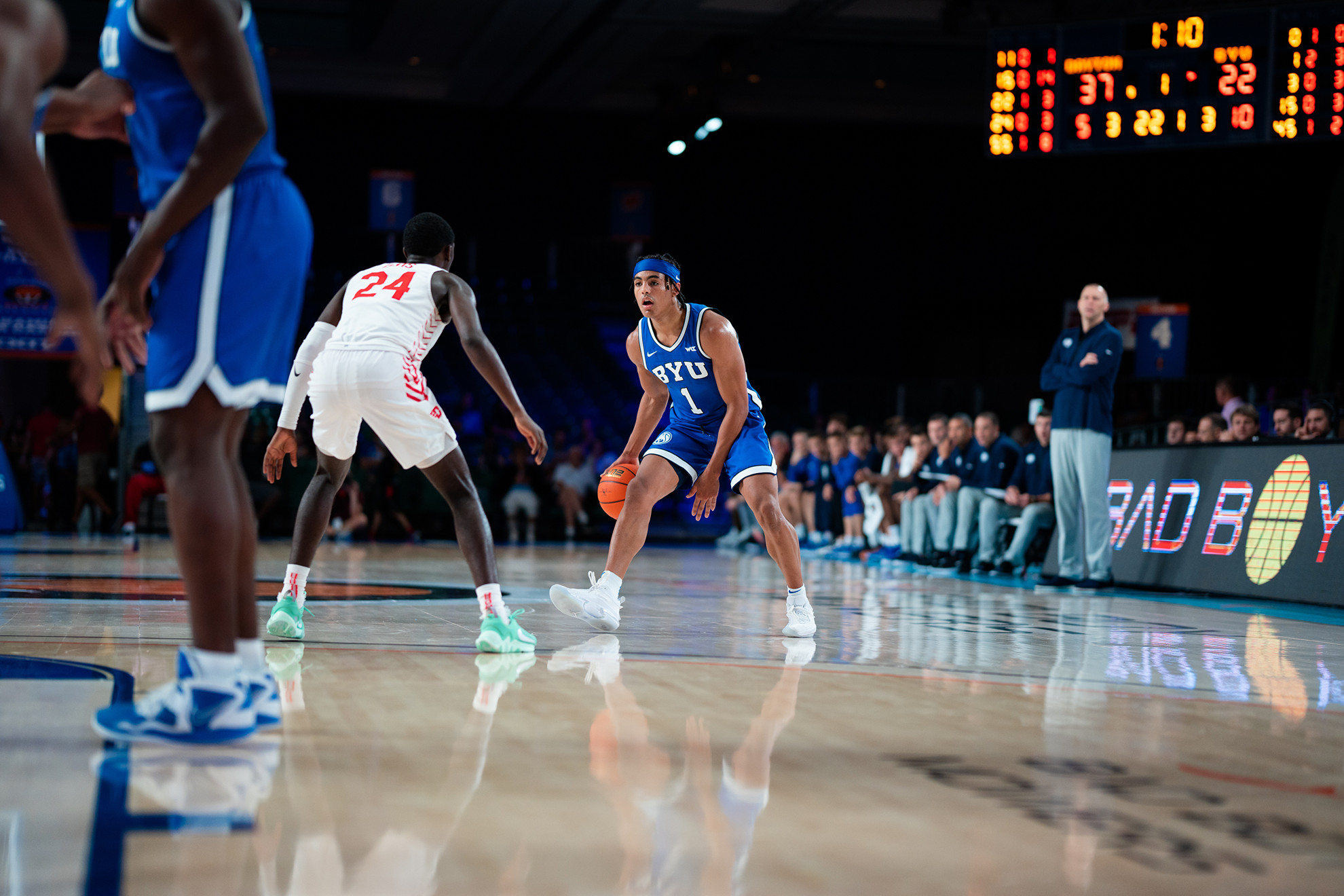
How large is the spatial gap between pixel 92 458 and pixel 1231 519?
1256 cm

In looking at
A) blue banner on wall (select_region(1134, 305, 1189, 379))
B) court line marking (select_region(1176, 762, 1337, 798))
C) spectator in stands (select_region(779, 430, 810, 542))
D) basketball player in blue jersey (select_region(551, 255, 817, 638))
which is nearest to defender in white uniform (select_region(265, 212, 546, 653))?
basketball player in blue jersey (select_region(551, 255, 817, 638))

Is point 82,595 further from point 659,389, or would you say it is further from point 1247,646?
point 1247,646

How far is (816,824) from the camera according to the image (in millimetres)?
2223

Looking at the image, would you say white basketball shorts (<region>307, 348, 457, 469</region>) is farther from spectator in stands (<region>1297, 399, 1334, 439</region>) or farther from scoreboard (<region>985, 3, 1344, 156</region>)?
scoreboard (<region>985, 3, 1344, 156</region>)

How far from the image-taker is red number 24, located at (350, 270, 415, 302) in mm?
4699

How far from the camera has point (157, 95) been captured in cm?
280

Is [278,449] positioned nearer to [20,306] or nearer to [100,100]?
[100,100]

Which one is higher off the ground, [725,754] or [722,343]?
[722,343]

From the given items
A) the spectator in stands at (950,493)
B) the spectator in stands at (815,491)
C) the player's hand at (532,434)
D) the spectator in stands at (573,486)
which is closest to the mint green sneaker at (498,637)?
the player's hand at (532,434)

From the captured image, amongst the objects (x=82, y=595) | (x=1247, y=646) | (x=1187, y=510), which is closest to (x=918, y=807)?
(x=1247, y=646)

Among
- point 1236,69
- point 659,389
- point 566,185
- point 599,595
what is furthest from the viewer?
point 566,185

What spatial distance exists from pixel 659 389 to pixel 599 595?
45.8 inches

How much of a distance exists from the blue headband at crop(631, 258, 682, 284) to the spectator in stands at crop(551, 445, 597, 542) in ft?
35.4

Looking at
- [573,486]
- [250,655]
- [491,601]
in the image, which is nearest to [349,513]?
[573,486]
